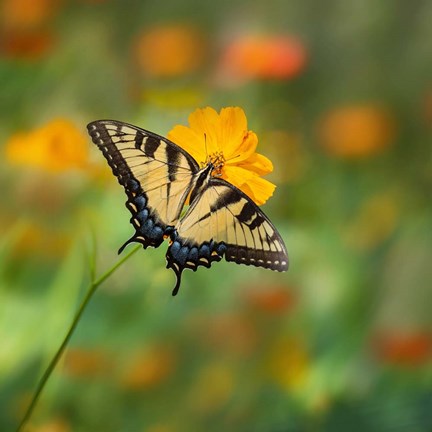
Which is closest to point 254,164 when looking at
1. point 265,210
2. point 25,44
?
point 265,210

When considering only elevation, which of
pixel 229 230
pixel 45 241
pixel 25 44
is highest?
pixel 25 44

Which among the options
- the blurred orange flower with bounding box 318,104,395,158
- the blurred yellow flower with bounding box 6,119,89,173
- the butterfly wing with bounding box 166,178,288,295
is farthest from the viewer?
the blurred orange flower with bounding box 318,104,395,158

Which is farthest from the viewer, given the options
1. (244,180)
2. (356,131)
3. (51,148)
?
(356,131)

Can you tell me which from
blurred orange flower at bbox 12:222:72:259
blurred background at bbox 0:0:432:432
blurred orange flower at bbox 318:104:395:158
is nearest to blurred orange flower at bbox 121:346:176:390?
blurred background at bbox 0:0:432:432

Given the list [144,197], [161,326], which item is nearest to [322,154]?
[161,326]

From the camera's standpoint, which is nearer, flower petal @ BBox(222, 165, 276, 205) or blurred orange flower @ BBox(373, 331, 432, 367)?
flower petal @ BBox(222, 165, 276, 205)

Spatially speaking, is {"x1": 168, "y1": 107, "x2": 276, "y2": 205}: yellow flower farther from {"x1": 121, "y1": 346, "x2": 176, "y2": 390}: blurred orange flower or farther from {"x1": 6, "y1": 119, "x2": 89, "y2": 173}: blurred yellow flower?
{"x1": 121, "y1": 346, "x2": 176, "y2": 390}: blurred orange flower

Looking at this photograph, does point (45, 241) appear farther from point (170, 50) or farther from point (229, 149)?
point (229, 149)
